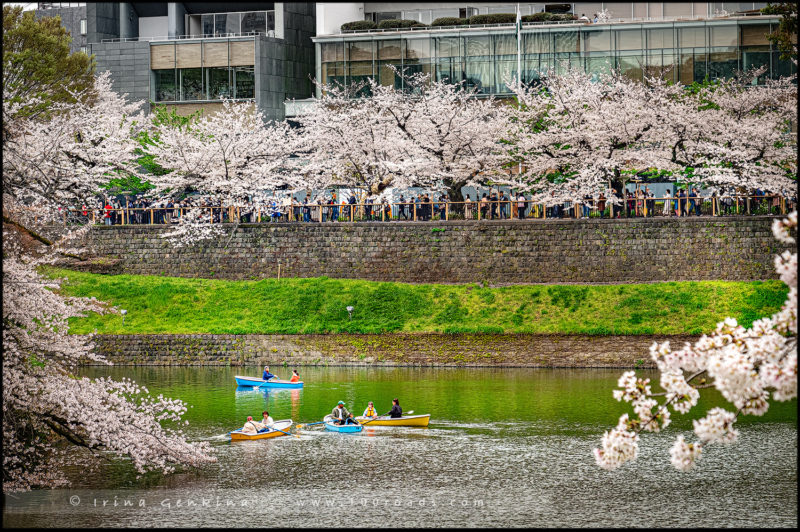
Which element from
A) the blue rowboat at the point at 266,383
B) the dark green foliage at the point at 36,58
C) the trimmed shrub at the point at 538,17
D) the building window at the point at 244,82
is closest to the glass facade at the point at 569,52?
the trimmed shrub at the point at 538,17

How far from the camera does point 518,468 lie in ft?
77.4

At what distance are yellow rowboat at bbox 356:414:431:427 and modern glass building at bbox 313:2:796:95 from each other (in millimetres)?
32254

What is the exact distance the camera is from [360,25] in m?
64.9

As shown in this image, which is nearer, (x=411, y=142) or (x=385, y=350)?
(x=385, y=350)

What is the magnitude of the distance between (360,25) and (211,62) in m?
10.8

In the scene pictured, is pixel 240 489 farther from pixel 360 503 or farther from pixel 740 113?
pixel 740 113

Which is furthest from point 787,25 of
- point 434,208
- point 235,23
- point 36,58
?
point 235,23

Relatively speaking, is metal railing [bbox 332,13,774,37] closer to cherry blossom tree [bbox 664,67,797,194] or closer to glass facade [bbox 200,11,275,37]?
glass facade [bbox 200,11,275,37]

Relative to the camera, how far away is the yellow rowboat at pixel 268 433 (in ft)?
90.6

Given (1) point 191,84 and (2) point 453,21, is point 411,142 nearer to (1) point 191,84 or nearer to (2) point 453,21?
(2) point 453,21

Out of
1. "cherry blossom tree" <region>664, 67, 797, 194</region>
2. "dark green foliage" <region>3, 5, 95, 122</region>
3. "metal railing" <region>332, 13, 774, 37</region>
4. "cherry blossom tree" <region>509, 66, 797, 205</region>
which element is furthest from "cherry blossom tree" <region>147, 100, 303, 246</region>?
"cherry blossom tree" <region>664, 67, 797, 194</region>

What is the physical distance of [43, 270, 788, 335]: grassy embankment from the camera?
4178cm

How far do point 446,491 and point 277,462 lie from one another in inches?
207

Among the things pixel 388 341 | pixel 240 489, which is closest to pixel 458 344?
pixel 388 341
